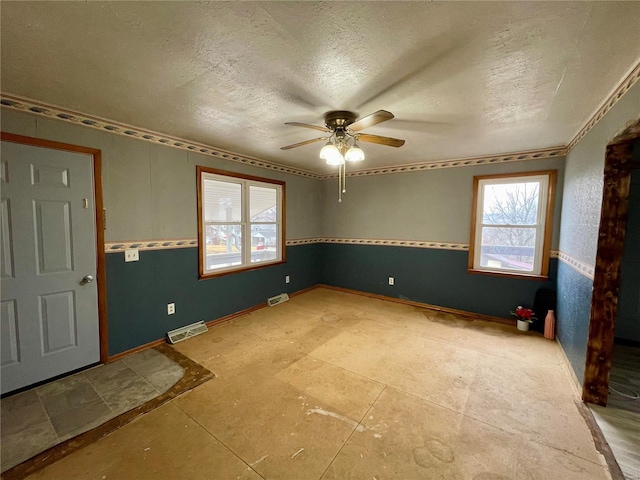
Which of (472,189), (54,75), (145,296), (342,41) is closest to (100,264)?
(145,296)

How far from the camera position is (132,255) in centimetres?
270

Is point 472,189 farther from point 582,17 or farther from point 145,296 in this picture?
point 145,296

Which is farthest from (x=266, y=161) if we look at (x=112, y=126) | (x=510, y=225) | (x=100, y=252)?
(x=510, y=225)

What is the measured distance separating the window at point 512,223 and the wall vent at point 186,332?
3.81m

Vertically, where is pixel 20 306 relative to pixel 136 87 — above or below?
below

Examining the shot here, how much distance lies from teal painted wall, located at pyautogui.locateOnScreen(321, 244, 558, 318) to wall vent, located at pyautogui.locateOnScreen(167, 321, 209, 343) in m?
Answer: 2.64

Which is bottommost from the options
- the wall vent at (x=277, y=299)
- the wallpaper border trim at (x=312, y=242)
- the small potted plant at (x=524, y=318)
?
the wall vent at (x=277, y=299)

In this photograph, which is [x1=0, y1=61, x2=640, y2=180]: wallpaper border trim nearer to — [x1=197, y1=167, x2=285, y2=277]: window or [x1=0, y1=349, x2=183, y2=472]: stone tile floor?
[x1=197, y1=167, x2=285, y2=277]: window

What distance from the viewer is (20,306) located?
208 centimetres

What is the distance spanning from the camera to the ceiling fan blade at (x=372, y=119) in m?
1.75

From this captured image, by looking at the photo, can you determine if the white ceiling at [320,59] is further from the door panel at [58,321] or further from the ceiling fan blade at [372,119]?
the door panel at [58,321]

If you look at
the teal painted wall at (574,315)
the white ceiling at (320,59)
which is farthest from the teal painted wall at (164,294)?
the teal painted wall at (574,315)

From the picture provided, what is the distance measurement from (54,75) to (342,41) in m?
1.87

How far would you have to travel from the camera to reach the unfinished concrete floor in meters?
1.47
